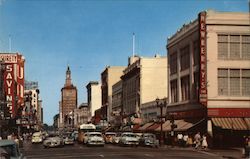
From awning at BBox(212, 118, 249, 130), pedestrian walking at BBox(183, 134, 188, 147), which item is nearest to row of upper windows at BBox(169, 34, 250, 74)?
awning at BBox(212, 118, 249, 130)

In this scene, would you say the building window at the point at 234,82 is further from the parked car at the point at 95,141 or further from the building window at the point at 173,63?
the parked car at the point at 95,141

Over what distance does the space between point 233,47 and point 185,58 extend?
27.7 feet

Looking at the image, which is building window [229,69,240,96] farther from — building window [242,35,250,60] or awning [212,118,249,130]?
awning [212,118,249,130]

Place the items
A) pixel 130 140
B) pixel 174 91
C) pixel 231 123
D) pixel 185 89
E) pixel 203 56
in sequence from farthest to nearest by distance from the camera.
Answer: pixel 174 91 → pixel 185 89 → pixel 130 140 → pixel 203 56 → pixel 231 123

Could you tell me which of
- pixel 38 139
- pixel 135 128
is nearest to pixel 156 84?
pixel 135 128

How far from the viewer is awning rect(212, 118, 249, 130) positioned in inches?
2032

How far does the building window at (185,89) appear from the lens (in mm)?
60691

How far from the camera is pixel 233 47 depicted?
5409cm

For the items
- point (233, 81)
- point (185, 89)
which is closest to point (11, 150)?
point (233, 81)

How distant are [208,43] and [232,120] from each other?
830 centimetres

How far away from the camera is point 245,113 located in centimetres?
5394

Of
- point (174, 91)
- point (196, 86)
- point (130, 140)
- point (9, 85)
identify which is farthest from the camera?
point (9, 85)

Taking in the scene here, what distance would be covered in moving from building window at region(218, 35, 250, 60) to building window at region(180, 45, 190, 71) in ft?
21.0

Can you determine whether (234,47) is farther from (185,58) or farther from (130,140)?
(130,140)
